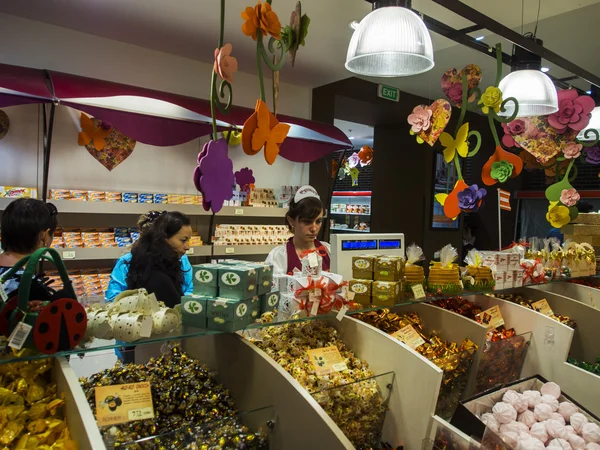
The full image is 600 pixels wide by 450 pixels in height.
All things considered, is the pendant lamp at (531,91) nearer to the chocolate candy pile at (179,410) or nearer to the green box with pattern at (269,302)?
the green box with pattern at (269,302)

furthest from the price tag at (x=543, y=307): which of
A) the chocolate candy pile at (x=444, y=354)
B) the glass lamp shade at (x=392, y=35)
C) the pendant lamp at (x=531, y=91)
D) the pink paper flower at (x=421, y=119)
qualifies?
the glass lamp shade at (x=392, y=35)

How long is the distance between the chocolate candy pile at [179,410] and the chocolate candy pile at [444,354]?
0.85 meters

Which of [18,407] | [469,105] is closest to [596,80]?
[469,105]

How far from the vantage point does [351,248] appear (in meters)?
2.28

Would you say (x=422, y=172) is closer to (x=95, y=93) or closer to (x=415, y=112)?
(x=415, y=112)

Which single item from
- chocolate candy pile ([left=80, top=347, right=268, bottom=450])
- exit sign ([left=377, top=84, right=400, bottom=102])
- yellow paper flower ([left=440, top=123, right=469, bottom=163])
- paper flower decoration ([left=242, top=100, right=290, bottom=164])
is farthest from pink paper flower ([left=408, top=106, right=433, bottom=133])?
exit sign ([left=377, top=84, right=400, bottom=102])

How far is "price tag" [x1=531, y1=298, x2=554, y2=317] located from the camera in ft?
9.12

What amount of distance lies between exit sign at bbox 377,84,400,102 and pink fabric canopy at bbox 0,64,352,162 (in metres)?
1.66

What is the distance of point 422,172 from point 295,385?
5.89 meters

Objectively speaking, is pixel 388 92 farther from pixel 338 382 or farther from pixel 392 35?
pixel 338 382

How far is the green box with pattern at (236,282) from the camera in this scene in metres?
1.47

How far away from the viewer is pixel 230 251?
446 cm

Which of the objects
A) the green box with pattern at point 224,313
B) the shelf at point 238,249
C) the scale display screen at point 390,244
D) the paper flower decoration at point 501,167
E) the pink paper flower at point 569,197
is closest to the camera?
the green box with pattern at point 224,313

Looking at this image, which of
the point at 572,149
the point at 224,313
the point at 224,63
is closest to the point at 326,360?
the point at 224,313
